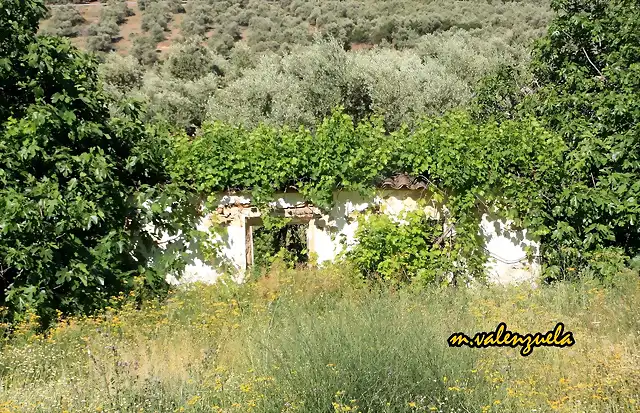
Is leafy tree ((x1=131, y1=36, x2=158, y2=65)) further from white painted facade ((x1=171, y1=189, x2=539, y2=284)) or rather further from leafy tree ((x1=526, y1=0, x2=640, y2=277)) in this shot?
white painted facade ((x1=171, y1=189, x2=539, y2=284))

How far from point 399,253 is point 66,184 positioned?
4.34 m

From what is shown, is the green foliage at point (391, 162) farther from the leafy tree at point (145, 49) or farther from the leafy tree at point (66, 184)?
the leafy tree at point (145, 49)

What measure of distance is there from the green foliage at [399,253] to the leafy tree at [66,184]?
8.54 ft

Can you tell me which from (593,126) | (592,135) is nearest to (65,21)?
(593,126)

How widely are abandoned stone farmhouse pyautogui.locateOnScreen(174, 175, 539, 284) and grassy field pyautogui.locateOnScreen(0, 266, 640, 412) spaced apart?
64.0 inches

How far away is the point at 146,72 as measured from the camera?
83.1ft

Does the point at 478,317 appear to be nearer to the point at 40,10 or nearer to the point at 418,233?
the point at 418,233

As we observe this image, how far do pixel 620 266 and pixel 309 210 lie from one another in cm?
419

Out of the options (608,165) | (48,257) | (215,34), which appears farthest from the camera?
(215,34)

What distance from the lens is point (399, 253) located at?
860cm

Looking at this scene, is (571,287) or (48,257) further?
(571,287)

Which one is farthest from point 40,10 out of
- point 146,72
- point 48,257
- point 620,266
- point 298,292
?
point 146,72
